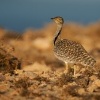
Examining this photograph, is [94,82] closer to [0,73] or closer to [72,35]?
[0,73]

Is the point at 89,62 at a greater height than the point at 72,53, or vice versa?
the point at 72,53

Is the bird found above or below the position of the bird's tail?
above

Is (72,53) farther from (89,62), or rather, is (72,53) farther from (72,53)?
(89,62)

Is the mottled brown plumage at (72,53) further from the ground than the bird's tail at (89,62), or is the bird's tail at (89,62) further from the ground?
the mottled brown plumage at (72,53)

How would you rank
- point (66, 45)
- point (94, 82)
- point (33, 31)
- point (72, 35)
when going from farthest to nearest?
point (33, 31)
point (72, 35)
point (66, 45)
point (94, 82)

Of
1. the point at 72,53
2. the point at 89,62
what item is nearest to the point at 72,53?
the point at 72,53

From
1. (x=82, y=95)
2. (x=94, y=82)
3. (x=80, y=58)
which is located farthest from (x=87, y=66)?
(x=82, y=95)

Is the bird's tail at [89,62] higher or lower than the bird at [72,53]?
lower

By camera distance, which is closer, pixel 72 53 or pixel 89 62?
pixel 89 62
